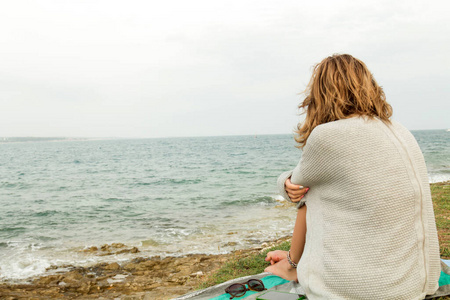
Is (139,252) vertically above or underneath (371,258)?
underneath

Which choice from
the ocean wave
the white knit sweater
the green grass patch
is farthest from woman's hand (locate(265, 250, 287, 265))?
the ocean wave

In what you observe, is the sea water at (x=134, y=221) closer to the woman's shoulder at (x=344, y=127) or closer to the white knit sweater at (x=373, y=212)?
the white knit sweater at (x=373, y=212)

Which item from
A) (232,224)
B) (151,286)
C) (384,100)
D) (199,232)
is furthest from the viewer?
(232,224)

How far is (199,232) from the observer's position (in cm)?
913

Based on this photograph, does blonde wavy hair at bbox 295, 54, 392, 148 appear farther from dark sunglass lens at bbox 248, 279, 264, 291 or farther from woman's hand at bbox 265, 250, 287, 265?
dark sunglass lens at bbox 248, 279, 264, 291

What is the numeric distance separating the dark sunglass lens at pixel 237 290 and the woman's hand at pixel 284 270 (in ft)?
1.05

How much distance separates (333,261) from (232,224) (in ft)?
26.0

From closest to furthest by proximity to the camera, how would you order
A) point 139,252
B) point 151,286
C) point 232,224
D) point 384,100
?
1. point 384,100
2. point 151,286
3. point 139,252
4. point 232,224

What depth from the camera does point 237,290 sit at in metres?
3.19

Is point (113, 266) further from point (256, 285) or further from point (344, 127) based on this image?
point (344, 127)

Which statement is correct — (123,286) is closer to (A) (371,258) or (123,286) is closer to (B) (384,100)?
(A) (371,258)

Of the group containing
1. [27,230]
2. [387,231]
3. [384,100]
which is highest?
[384,100]

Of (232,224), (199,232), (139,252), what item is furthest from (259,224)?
(139,252)

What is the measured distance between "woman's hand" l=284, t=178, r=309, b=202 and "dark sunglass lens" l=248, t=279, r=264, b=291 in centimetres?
114
